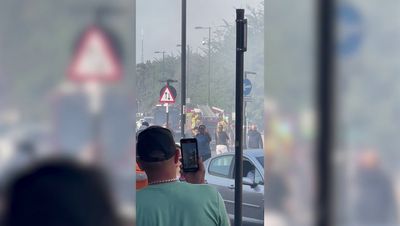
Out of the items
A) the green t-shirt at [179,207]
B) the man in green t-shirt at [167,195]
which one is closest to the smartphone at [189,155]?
the man in green t-shirt at [167,195]

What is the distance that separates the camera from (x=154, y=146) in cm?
274

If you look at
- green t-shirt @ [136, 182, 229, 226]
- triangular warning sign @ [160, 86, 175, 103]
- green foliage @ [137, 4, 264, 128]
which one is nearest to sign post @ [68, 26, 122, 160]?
green t-shirt @ [136, 182, 229, 226]

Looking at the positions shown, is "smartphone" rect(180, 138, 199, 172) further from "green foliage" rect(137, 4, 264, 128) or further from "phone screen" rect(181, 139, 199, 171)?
"green foliage" rect(137, 4, 264, 128)

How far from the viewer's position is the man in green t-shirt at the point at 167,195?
2537mm

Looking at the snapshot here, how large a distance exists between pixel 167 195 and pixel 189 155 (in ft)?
1.82

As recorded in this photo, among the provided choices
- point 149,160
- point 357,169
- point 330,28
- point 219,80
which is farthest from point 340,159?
point 219,80

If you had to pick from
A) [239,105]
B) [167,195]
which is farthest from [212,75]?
[167,195]

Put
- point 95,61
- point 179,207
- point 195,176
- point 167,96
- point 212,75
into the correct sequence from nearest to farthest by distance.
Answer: point 95,61 < point 179,207 < point 195,176 < point 167,96 < point 212,75

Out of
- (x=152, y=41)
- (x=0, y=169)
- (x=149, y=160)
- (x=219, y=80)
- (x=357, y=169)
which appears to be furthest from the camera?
(x=219, y=80)

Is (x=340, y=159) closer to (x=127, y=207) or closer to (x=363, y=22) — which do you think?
(x=363, y=22)

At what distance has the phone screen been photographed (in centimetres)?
311

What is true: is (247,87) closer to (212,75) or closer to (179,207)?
(212,75)

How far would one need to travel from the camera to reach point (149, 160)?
107 inches

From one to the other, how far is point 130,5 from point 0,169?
459mm
